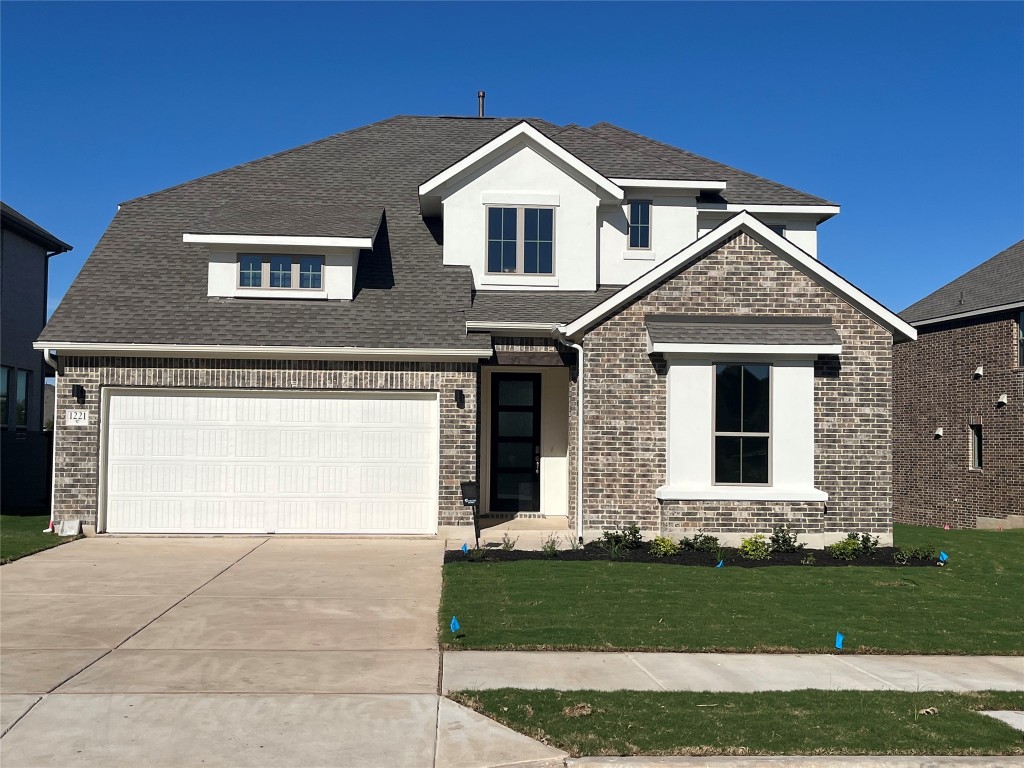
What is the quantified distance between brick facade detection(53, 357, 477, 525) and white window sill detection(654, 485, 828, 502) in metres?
3.55

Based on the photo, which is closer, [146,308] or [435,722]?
[435,722]

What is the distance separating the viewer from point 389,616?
33.0 ft

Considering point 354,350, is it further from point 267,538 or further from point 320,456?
point 267,538

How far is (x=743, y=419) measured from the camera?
14.5m

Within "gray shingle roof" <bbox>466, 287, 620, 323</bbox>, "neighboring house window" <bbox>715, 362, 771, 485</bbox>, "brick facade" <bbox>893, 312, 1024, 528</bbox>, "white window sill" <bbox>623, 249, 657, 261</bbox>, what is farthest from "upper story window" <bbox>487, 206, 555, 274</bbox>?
"brick facade" <bbox>893, 312, 1024, 528</bbox>

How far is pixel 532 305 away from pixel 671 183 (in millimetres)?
4245

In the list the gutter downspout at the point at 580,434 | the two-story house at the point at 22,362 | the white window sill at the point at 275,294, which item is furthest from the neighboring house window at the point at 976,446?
the two-story house at the point at 22,362

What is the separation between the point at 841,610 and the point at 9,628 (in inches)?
350

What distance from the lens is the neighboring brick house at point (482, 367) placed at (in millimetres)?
14508

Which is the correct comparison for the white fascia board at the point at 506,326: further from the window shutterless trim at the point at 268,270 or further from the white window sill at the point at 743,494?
the white window sill at the point at 743,494

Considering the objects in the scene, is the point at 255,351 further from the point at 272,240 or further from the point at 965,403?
the point at 965,403

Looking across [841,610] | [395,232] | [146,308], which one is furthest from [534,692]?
[395,232]

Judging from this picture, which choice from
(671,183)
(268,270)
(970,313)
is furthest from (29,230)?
(970,313)

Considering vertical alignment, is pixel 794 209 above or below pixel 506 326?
above
